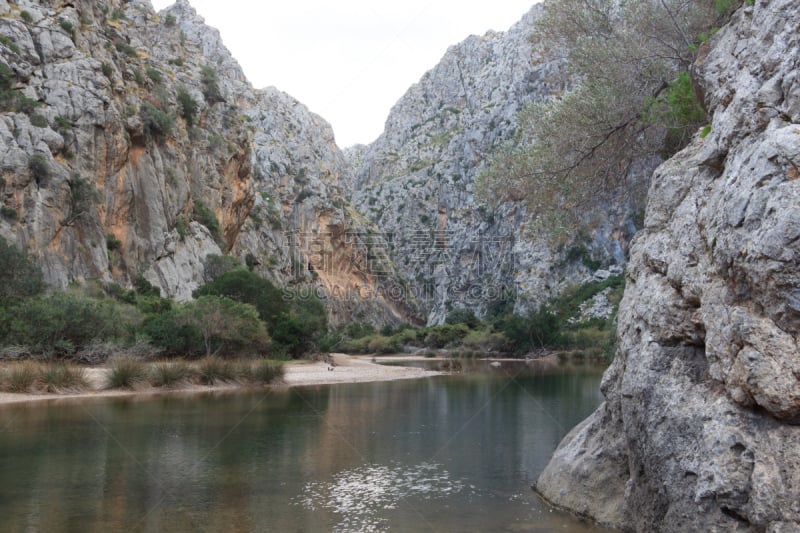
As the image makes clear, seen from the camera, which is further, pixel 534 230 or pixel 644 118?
pixel 534 230

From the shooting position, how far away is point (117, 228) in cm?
4594

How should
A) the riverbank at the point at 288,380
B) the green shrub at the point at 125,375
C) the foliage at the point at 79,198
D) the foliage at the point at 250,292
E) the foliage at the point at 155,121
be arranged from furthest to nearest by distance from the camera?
the foliage at the point at 155,121, the foliage at the point at 250,292, the foliage at the point at 79,198, the green shrub at the point at 125,375, the riverbank at the point at 288,380

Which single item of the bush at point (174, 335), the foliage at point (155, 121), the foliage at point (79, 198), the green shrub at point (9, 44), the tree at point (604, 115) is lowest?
the bush at point (174, 335)

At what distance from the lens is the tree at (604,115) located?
1197cm

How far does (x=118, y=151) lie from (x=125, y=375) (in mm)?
27073

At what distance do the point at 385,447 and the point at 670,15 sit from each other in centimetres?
1058

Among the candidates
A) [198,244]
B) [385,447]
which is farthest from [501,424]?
[198,244]

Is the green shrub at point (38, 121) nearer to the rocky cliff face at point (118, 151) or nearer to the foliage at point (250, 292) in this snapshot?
the rocky cliff face at point (118, 151)

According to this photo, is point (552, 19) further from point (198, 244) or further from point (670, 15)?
point (198, 244)

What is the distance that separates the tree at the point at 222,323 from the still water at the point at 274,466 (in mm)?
10197

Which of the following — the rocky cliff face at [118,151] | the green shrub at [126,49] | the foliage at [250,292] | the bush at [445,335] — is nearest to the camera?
the rocky cliff face at [118,151]

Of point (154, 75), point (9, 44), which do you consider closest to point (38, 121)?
point (9, 44)

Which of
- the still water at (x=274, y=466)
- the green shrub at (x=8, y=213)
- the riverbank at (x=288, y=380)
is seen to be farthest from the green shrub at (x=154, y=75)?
the still water at (x=274, y=466)

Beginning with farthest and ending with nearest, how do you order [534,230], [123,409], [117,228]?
→ [117,228], [123,409], [534,230]
